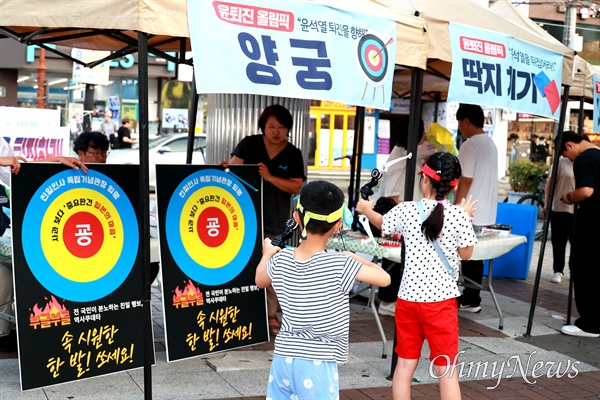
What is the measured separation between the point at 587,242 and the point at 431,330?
347 centimetres

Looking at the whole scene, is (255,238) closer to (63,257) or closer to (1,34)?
(63,257)

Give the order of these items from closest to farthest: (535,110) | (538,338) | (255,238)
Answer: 1. (255,238)
2. (535,110)
3. (538,338)

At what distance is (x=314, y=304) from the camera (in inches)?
128

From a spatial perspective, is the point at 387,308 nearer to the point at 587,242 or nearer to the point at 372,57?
the point at 587,242

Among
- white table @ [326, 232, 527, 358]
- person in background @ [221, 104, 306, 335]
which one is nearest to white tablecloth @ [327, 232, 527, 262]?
white table @ [326, 232, 527, 358]

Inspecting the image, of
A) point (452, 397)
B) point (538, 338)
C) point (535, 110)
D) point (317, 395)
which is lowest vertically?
point (538, 338)

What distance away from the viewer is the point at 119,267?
4949 mm

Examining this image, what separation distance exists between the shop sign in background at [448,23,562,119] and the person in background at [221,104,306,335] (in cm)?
139

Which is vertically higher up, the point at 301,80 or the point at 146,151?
the point at 301,80

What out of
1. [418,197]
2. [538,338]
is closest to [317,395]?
[538,338]

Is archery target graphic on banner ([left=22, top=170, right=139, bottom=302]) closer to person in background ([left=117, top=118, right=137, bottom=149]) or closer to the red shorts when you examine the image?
the red shorts

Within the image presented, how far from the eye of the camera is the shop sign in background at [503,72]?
212 inches

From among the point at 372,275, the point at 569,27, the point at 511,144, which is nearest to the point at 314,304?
the point at 372,275

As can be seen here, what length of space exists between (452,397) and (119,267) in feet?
7.49
